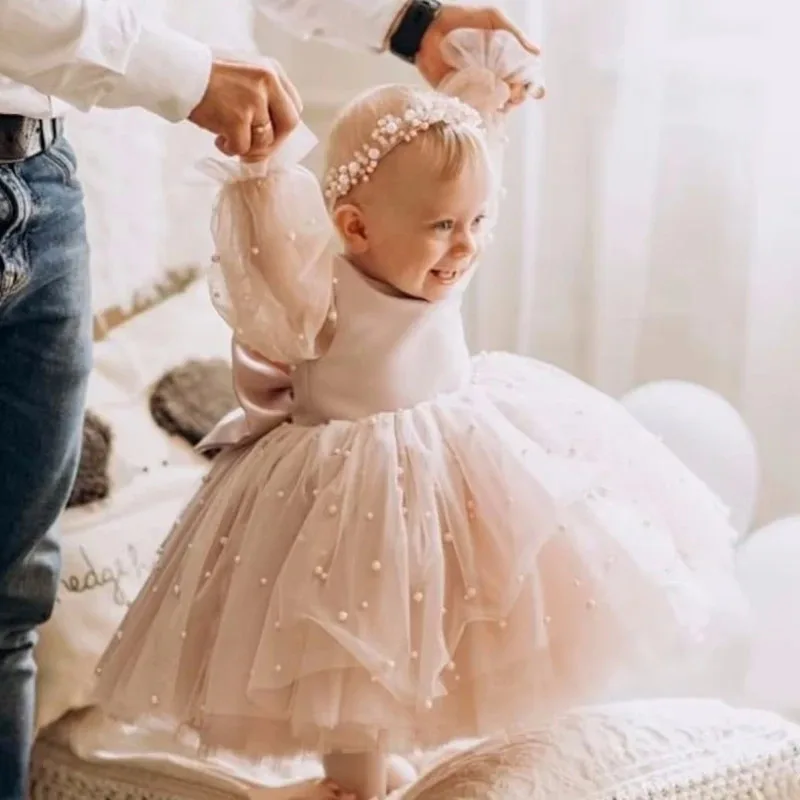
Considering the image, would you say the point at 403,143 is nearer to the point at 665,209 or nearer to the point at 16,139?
the point at 16,139

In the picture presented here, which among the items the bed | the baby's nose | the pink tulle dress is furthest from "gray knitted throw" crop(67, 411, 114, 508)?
the baby's nose

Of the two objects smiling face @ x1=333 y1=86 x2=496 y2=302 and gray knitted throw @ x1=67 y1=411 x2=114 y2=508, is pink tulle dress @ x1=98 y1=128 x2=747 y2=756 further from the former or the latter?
gray knitted throw @ x1=67 y1=411 x2=114 y2=508

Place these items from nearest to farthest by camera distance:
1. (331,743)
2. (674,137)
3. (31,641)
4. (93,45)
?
(93,45)
(331,743)
(31,641)
(674,137)

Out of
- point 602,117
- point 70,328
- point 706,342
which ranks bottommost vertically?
point 706,342

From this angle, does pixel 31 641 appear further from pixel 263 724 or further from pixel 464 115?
pixel 464 115

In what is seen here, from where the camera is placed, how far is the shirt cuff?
84 centimetres

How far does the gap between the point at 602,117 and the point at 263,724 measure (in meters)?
1.01

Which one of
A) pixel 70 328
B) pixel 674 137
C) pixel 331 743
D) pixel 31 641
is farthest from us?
pixel 674 137

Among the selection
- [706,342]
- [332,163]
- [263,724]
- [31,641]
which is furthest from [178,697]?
[706,342]

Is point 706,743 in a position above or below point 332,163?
below

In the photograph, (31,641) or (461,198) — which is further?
(31,641)

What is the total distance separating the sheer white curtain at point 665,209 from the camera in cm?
158

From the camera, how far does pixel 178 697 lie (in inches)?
38.6

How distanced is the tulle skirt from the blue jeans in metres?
0.17
